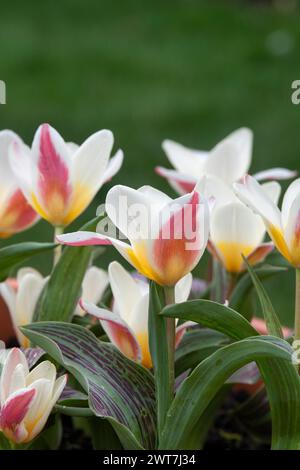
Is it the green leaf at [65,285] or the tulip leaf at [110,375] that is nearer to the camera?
the tulip leaf at [110,375]

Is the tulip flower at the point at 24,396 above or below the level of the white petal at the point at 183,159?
below

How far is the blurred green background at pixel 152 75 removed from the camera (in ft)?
8.38

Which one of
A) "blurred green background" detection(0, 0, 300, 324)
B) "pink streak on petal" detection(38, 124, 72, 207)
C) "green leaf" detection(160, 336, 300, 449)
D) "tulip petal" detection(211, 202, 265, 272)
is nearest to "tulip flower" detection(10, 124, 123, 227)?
"pink streak on petal" detection(38, 124, 72, 207)

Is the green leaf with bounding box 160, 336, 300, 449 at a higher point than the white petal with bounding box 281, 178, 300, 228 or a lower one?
lower

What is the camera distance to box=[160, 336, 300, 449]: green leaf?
0.67 meters

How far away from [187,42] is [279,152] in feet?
3.48

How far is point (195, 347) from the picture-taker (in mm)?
854

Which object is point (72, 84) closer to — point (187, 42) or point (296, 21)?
point (187, 42)

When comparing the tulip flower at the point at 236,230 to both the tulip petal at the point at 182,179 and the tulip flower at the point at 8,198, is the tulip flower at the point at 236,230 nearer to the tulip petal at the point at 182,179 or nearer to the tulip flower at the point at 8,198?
the tulip petal at the point at 182,179

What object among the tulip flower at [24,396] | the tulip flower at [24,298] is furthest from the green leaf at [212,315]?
the tulip flower at [24,298]

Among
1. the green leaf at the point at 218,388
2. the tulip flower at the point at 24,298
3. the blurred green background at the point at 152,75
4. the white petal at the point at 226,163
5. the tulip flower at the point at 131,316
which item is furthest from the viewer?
the blurred green background at the point at 152,75

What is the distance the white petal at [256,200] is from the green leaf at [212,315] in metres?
0.07

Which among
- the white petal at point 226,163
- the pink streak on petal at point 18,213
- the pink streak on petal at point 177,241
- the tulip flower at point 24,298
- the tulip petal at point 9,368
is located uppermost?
the white petal at point 226,163

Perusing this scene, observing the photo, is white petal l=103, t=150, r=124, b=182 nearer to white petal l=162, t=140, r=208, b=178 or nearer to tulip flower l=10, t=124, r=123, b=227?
tulip flower l=10, t=124, r=123, b=227
